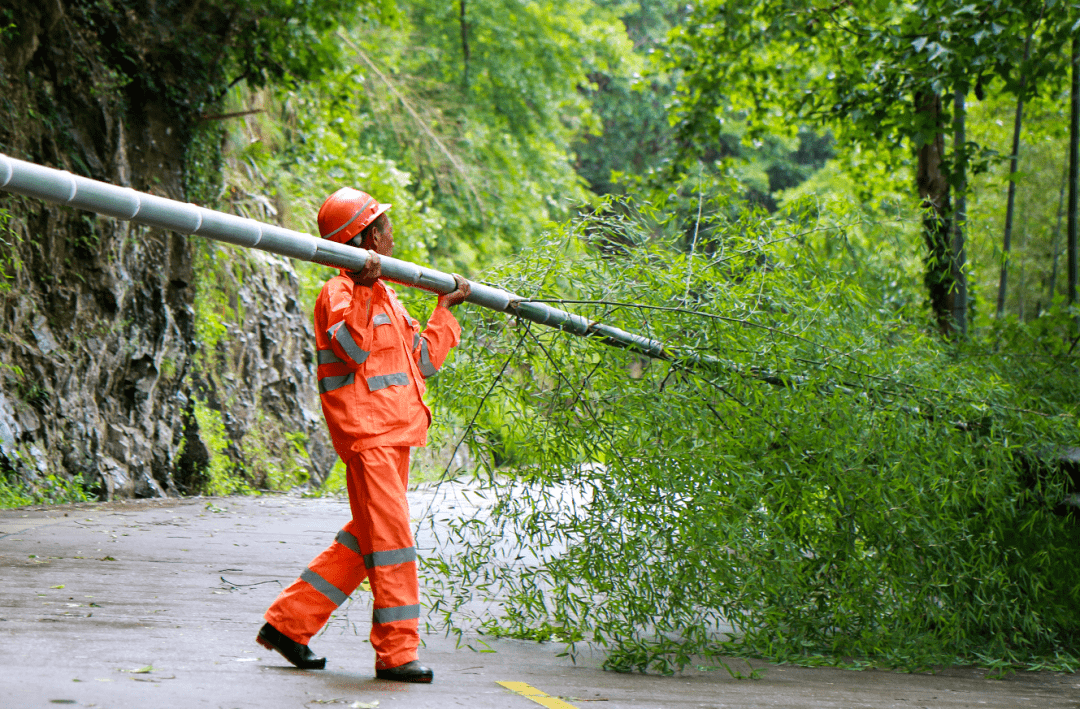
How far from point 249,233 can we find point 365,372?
778mm

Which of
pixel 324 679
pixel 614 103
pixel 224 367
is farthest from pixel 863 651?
pixel 614 103

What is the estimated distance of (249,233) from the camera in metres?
3.39

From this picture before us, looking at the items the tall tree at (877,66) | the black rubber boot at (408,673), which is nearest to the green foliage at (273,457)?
the tall tree at (877,66)

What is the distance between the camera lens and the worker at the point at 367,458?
3.76 metres

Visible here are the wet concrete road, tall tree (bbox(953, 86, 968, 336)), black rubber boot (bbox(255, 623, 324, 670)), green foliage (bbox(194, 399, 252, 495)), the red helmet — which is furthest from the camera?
green foliage (bbox(194, 399, 252, 495))

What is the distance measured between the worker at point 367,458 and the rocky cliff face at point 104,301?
567cm

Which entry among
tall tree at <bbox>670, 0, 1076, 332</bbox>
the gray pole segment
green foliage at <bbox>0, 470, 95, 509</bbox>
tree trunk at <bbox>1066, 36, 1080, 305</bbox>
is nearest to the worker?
the gray pole segment

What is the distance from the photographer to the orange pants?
12.2ft

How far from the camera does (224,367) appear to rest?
12.6 metres

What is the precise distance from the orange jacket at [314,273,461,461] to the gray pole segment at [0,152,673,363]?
0.19 meters

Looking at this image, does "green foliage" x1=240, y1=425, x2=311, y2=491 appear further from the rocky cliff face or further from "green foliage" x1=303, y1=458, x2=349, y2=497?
"green foliage" x1=303, y1=458, x2=349, y2=497

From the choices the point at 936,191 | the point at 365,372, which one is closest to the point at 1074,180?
the point at 936,191

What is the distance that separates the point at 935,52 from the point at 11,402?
8352 mm

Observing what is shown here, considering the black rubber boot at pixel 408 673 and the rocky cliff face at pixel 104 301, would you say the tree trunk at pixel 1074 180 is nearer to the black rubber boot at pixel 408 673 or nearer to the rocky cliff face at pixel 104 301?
the black rubber boot at pixel 408 673
